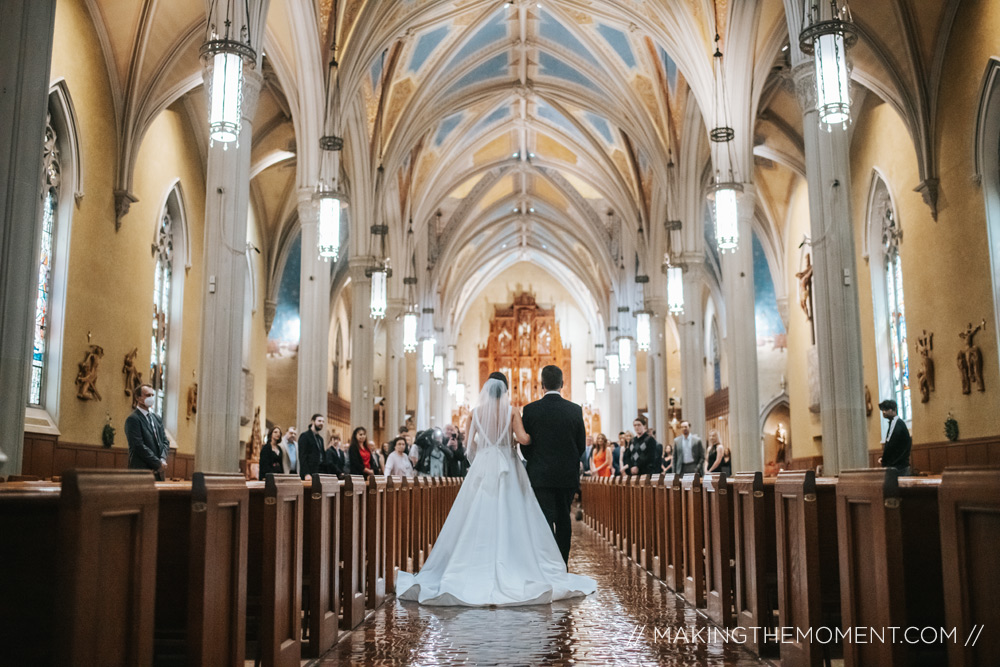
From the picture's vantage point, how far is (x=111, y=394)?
1445 centimetres

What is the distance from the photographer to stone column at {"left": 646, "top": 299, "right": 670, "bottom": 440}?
23234mm

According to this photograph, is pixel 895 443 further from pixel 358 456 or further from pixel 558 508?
pixel 358 456

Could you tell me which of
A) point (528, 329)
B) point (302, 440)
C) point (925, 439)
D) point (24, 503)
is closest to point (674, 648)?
point (24, 503)

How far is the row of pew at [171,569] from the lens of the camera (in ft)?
7.36

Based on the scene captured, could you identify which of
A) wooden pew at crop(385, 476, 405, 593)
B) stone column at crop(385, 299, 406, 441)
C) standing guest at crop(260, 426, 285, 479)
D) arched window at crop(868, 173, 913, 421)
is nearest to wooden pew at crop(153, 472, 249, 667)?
wooden pew at crop(385, 476, 405, 593)

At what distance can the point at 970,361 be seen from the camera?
42.9ft

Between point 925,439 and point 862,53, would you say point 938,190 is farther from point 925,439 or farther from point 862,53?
point 925,439

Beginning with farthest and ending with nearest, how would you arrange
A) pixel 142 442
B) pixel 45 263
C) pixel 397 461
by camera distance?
pixel 45 263, pixel 397 461, pixel 142 442

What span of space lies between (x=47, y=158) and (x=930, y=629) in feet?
42.4

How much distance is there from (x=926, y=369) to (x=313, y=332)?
10.2m

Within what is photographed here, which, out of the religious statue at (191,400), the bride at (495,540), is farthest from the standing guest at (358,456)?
the religious statue at (191,400)

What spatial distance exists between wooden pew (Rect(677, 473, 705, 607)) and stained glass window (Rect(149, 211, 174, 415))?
40.9 feet

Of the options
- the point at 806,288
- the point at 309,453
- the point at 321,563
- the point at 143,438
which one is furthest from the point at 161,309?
the point at 806,288

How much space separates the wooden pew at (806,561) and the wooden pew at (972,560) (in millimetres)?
1072
